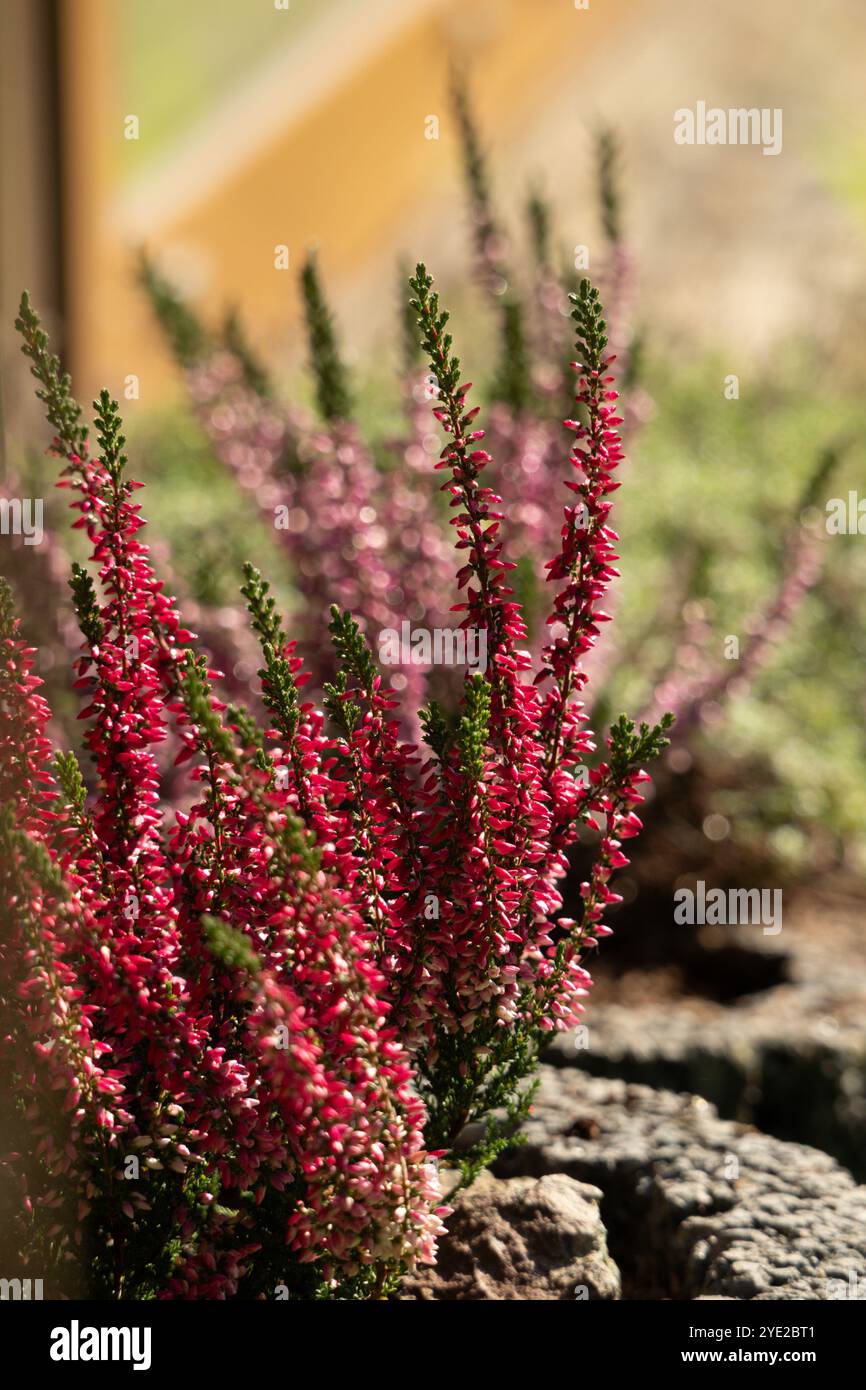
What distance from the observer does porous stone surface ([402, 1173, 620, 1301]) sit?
2246 mm

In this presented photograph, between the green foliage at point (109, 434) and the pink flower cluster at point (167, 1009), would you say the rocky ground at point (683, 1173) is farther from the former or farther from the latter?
the green foliage at point (109, 434)

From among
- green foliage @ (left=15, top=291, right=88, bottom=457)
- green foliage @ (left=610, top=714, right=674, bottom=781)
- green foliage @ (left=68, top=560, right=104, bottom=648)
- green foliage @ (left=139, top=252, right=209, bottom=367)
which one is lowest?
green foliage @ (left=610, top=714, right=674, bottom=781)

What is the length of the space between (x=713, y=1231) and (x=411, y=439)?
181cm

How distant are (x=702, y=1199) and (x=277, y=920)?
1087mm

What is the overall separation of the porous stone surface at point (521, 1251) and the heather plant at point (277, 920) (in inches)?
7.2

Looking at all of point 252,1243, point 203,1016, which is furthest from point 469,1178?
point 203,1016

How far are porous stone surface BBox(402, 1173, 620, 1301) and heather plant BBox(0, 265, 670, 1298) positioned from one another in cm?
18

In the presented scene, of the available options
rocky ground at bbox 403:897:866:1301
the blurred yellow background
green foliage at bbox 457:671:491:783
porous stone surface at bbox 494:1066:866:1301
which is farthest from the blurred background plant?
green foliage at bbox 457:671:491:783

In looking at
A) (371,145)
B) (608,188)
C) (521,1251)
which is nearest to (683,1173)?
(521,1251)

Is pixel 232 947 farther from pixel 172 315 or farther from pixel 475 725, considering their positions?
pixel 172 315

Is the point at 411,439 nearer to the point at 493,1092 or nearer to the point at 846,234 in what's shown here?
the point at 493,1092

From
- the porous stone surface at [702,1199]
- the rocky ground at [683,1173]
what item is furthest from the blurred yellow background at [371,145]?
the porous stone surface at [702,1199]

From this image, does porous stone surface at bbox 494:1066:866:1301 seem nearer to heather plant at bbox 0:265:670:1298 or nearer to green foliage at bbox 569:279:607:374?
heather plant at bbox 0:265:670:1298
